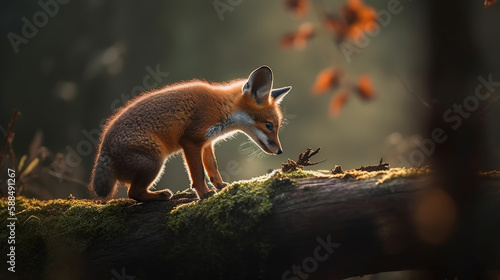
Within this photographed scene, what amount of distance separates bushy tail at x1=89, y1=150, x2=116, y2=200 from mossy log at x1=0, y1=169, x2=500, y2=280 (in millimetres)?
350

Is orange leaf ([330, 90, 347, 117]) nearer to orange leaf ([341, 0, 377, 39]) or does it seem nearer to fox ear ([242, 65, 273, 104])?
orange leaf ([341, 0, 377, 39])

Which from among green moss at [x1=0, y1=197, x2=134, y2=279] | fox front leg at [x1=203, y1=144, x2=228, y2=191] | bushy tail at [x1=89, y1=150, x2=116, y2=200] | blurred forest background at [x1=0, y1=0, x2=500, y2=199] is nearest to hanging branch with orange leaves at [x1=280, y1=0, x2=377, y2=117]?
fox front leg at [x1=203, y1=144, x2=228, y2=191]

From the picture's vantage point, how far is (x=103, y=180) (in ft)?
13.9

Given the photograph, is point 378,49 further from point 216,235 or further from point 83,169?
point 216,235

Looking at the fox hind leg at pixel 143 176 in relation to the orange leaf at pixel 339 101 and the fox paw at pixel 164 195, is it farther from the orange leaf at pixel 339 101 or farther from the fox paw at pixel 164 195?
the orange leaf at pixel 339 101

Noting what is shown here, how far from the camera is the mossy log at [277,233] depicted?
113 inches

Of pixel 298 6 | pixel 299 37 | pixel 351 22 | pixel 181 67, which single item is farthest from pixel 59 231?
pixel 181 67

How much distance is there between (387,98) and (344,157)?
2.54m

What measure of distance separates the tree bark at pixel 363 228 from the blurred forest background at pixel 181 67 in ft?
→ 30.2

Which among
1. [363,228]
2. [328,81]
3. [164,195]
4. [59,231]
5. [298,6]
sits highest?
[298,6]

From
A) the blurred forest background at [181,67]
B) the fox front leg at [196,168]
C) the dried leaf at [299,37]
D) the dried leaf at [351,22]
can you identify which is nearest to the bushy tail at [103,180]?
the fox front leg at [196,168]

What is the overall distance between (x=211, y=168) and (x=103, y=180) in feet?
4.19

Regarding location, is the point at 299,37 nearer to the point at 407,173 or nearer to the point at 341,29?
the point at 341,29

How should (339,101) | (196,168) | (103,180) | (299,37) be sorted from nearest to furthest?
(299,37)
(339,101)
(103,180)
(196,168)
